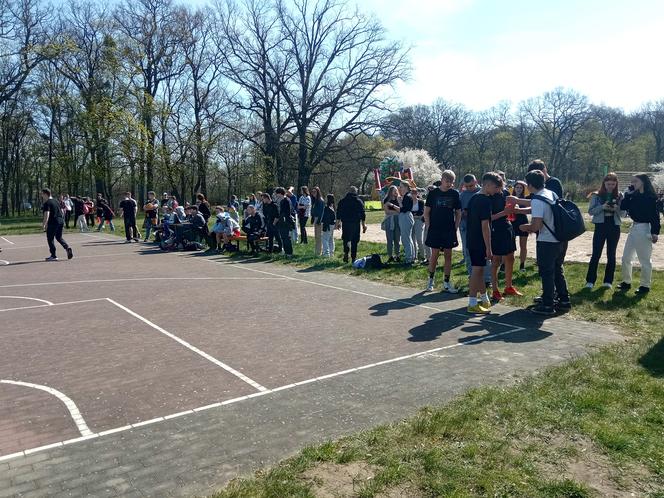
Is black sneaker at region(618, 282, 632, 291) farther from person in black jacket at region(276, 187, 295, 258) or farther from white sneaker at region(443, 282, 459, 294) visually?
person in black jacket at region(276, 187, 295, 258)

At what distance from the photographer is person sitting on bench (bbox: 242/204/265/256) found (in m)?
15.4

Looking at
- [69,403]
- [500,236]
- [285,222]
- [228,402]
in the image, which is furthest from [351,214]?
[69,403]

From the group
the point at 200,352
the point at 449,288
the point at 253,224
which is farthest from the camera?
the point at 253,224

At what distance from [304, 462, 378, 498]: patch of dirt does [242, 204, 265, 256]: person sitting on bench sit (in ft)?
39.7

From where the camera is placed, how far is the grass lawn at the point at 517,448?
3.20 meters

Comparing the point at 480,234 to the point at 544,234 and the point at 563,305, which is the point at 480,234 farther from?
the point at 563,305

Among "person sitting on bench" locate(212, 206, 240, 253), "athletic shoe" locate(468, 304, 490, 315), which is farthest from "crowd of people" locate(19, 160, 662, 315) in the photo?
"person sitting on bench" locate(212, 206, 240, 253)

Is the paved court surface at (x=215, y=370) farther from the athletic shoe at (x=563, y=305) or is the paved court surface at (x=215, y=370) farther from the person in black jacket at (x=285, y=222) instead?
the person in black jacket at (x=285, y=222)

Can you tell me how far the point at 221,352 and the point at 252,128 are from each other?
44.0m

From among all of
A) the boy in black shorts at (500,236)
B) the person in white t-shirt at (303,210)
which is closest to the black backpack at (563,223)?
the boy in black shorts at (500,236)

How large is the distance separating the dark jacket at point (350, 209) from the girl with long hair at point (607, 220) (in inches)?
213

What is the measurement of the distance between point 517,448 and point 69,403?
3.76 metres

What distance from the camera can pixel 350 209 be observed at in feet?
42.0

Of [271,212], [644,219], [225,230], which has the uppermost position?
[271,212]
